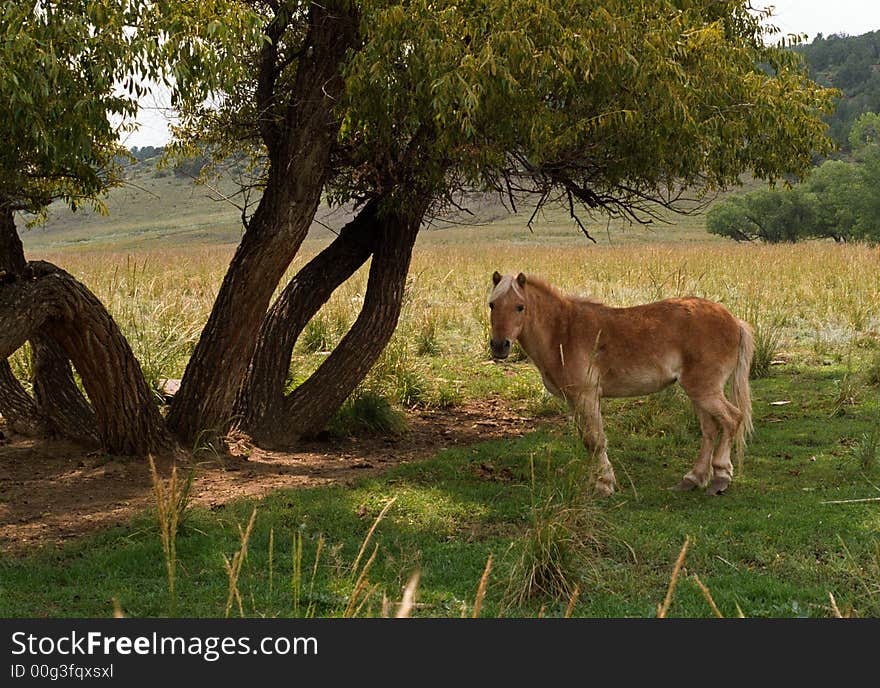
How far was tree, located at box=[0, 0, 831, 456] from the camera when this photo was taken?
6.97m

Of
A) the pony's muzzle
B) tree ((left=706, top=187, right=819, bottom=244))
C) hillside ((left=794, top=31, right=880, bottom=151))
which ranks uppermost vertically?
hillside ((left=794, top=31, right=880, bottom=151))

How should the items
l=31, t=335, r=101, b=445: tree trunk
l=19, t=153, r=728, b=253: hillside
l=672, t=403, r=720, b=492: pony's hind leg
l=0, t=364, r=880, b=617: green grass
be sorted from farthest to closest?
1. l=19, t=153, r=728, b=253: hillside
2. l=31, t=335, r=101, b=445: tree trunk
3. l=672, t=403, r=720, b=492: pony's hind leg
4. l=0, t=364, r=880, b=617: green grass

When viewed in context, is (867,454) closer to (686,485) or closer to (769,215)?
(686,485)

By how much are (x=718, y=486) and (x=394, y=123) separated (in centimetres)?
419

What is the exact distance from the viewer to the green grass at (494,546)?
18.3 feet

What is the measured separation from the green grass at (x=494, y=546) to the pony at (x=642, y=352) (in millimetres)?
475

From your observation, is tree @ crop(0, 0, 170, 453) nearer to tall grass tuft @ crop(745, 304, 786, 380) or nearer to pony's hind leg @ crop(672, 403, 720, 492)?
pony's hind leg @ crop(672, 403, 720, 492)

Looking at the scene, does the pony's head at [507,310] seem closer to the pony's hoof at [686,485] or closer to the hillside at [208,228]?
the pony's hoof at [686,485]

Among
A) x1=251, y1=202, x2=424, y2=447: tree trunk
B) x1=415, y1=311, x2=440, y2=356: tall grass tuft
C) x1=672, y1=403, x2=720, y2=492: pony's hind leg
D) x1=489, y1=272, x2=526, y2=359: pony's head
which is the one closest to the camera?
x1=489, y1=272, x2=526, y2=359: pony's head

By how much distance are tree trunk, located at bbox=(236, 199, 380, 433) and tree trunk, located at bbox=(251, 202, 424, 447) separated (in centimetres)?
15

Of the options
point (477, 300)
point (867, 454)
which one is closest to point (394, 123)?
point (867, 454)

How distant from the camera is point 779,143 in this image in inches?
361

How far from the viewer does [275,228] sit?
28.6 ft

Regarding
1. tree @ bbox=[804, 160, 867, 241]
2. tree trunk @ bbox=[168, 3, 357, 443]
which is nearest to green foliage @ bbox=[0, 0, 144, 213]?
tree trunk @ bbox=[168, 3, 357, 443]
